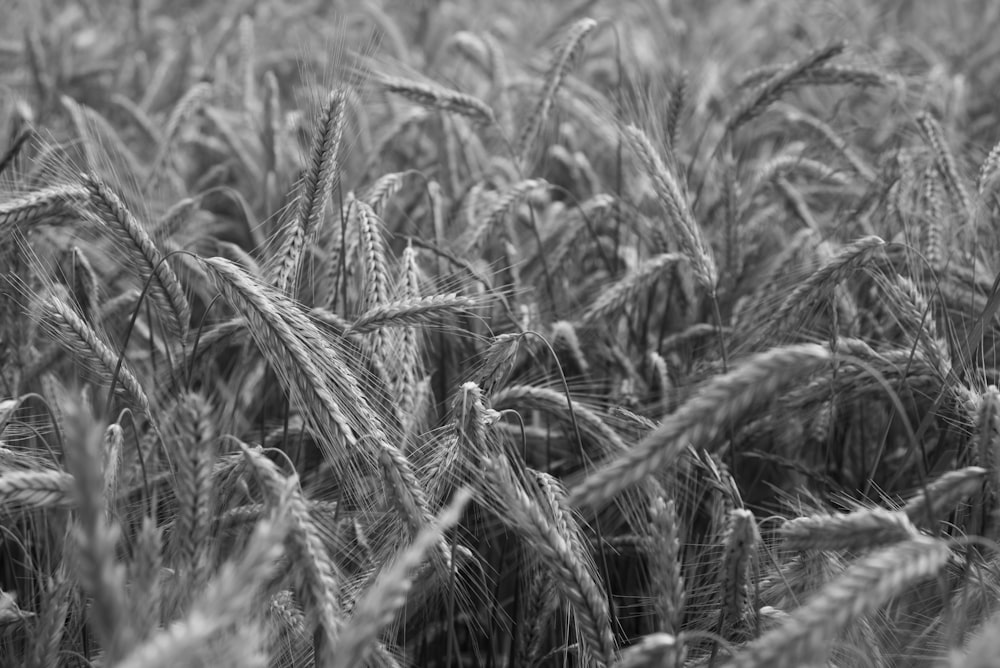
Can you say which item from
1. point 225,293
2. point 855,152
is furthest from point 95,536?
point 855,152

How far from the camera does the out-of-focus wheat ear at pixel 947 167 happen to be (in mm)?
2861

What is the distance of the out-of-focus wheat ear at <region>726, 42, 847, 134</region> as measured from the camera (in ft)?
10.2

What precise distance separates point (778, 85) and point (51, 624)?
2.75 m

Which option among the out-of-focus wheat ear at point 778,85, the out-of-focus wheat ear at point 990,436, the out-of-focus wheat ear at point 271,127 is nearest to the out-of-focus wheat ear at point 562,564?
the out-of-focus wheat ear at point 990,436

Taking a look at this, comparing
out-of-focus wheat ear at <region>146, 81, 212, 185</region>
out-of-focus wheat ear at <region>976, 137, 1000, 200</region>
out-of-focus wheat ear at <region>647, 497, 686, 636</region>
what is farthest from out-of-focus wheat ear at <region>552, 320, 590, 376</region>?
out-of-focus wheat ear at <region>146, 81, 212, 185</region>

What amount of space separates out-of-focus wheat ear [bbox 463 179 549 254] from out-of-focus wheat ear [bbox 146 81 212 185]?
1.47 meters

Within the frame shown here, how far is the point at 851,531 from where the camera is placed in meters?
1.65

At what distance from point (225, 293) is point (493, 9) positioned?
611 centimetres

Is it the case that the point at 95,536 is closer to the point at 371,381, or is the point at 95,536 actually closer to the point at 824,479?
the point at 371,381

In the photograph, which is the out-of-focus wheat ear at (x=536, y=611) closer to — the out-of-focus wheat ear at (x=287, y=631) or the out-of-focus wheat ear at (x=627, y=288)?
the out-of-focus wheat ear at (x=287, y=631)

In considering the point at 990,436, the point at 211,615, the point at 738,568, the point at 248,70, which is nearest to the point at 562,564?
the point at 738,568

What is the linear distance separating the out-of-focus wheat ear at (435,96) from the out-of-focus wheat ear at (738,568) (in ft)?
5.90

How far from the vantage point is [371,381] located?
2.46m

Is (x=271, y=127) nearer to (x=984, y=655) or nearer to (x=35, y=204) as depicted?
(x=35, y=204)
